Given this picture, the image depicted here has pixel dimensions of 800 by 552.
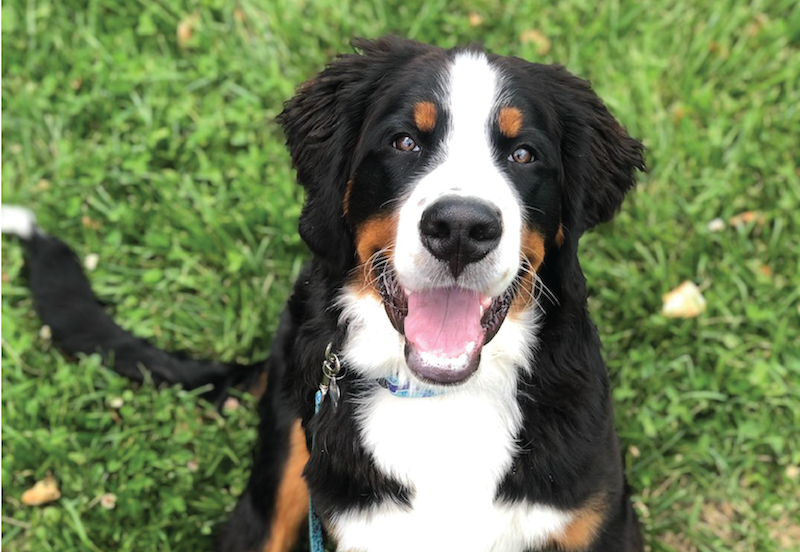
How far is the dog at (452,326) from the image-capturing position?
2592 mm

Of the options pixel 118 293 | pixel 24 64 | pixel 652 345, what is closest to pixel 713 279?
pixel 652 345

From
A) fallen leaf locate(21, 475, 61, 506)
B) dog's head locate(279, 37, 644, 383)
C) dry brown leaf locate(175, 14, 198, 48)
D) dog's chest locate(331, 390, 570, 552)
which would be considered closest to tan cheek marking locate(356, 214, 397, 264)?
dog's head locate(279, 37, 644, 383)

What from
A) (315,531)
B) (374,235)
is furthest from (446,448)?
(374,235)

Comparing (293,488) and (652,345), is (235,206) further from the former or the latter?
(652,345)

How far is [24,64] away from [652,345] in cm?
346

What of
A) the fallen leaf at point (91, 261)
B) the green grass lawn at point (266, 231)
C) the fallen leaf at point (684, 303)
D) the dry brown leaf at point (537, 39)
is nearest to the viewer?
the green grass lawn at point (266, 231)

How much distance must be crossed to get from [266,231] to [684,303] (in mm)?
1864

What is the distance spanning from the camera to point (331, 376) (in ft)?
8.98

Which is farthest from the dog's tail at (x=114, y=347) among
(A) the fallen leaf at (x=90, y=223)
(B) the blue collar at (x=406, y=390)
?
(B) the blue collar at (x=406, y=390)

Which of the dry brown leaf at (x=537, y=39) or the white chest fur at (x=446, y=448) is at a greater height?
the dry brown leaf at (x=537, y=39)

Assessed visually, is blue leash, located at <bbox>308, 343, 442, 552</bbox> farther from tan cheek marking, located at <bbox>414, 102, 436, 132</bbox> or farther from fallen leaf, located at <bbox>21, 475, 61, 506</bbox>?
fallen leaf, located at <bbox>21, 475, 61, 506</bbox>

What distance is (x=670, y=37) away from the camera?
4895 mm

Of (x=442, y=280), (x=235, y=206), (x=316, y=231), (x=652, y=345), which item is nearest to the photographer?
(x=442, y=280)

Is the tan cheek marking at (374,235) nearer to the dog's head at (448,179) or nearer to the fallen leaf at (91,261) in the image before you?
the dog's head at (448,179)
